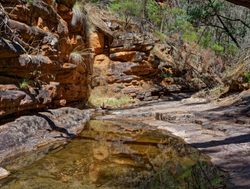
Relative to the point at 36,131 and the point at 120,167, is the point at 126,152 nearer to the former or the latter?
the point at 120,167

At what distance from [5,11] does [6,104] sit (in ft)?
8.16

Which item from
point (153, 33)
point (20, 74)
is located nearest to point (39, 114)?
point (20, 74)

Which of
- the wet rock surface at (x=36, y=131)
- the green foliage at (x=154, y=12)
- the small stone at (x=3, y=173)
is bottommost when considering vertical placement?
the small stone at (x=3, y=173)

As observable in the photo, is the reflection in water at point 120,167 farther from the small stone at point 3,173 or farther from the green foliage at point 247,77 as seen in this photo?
the green foliage at point 247,77

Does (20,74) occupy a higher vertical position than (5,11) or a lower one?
lower

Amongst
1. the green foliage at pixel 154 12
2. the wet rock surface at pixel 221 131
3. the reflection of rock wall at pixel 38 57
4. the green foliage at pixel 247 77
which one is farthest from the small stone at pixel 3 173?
the green foliage at pixel 154 12

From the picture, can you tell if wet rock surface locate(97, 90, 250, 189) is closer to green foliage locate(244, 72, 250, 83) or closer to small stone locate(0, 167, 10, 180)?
green foliage locate(244, 72, 250, 83)

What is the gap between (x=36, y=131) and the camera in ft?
30.8

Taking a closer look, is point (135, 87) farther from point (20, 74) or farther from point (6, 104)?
point (6, 104)

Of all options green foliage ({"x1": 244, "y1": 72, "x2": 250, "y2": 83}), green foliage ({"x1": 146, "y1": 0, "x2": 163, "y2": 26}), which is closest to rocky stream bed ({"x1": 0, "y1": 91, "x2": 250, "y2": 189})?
green foliage ({"x1": 244, "y1": 72, "x2": 250, "y2": 83})

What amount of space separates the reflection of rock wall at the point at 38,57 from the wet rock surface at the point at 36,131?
40 centimetres

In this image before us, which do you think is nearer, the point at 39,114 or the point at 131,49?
the point at 39,114

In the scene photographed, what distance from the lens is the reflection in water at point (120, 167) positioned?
5598 mm

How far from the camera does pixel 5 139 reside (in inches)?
317
